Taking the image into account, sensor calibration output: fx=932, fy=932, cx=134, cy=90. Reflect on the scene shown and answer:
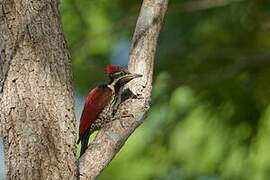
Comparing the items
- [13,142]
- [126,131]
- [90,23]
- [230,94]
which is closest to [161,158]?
[230,94]

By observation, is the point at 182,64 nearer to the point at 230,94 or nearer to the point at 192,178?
the point at 230,94

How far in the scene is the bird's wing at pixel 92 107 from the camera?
280cm

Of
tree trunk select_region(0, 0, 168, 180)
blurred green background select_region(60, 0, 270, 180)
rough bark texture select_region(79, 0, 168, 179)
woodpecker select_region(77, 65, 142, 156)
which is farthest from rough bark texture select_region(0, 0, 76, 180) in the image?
blurred green background select_region(60, 0, 270, 180)

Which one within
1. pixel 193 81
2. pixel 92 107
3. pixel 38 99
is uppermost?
pixel 193 81

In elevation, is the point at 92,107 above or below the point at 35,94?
above

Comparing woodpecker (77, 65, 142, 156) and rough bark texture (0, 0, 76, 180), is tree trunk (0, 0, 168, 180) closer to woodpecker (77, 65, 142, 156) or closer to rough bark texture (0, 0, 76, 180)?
rough bark texture (0, 0, 76, 180)

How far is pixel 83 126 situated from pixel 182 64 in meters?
2.12

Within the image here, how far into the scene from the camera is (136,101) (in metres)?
2.61

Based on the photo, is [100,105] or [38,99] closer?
[38,99]

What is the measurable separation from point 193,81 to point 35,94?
255cm

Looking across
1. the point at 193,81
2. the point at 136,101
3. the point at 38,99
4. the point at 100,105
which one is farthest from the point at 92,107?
the point at 193,81

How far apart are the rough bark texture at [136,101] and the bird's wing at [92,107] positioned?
0.16 meters

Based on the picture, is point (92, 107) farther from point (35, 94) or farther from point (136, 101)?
point (35, 94)

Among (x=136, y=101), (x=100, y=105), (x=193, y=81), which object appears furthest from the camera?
(x=193, y=81)
